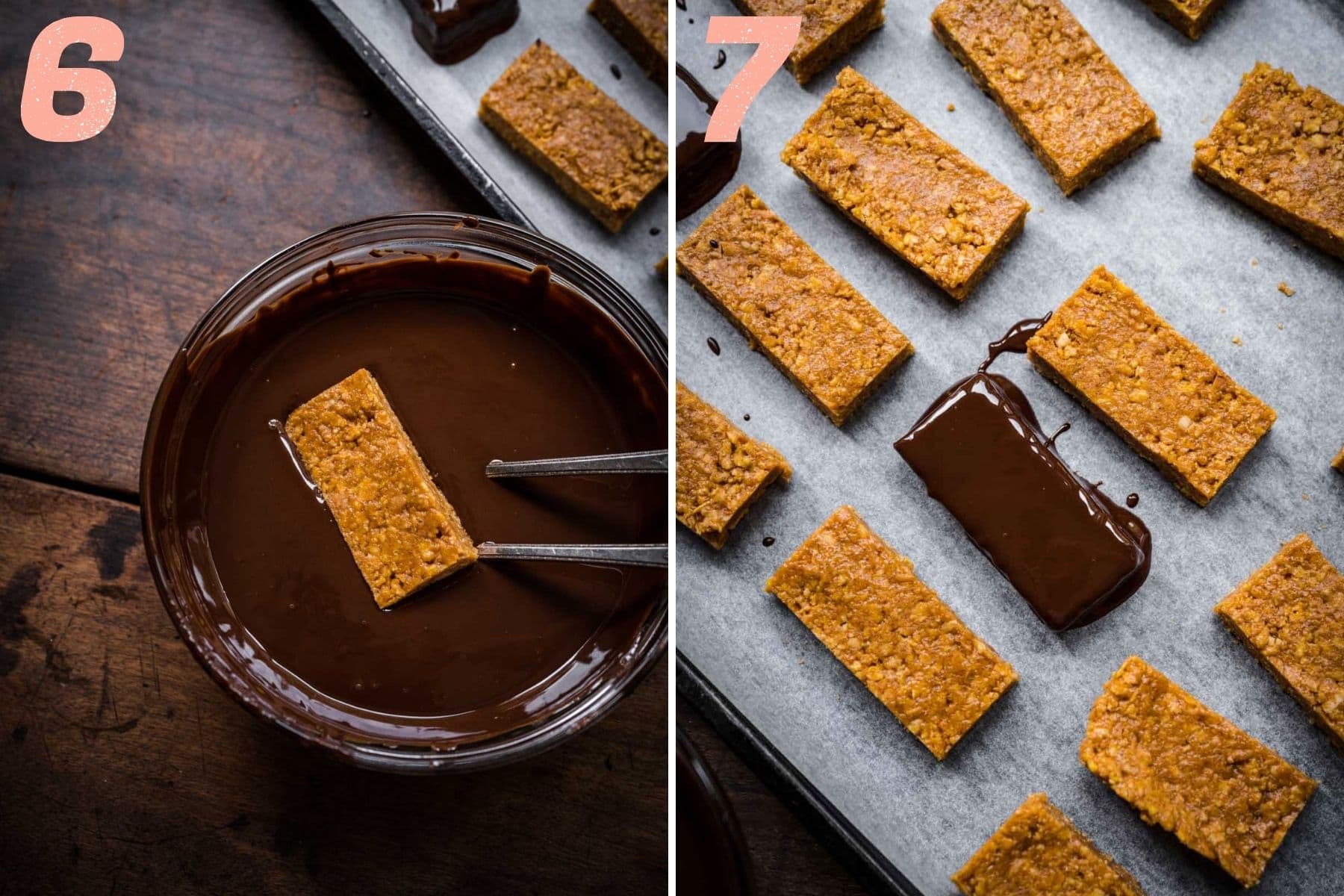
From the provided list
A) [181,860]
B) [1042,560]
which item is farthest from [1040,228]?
[181,860]

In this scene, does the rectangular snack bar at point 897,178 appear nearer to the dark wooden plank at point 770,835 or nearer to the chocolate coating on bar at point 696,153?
the chocolate coating on bar at point 696,153

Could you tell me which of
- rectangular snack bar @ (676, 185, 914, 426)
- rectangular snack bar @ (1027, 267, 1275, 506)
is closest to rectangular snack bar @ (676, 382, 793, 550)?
rectangular snack bar @ (676, 185, 914, 426)

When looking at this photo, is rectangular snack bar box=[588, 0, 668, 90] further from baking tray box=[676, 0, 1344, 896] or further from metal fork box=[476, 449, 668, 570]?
metal fork box=[476, 449, 668, 570]

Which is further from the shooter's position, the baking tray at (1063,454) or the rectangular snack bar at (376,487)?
the baking tray at (1063,454)

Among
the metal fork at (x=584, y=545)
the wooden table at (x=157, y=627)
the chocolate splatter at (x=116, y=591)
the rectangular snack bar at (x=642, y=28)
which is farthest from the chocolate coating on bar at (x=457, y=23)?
the chocolate splatter at (x=116, y=591)

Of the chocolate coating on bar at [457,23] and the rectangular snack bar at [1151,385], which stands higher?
the rectangular snack bar at [1151,385]

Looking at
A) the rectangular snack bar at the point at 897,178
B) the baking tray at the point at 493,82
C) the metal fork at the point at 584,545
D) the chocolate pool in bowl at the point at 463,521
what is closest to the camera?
the metal fork at the point at 584,545

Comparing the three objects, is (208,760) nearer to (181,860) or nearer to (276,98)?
(181,860)
